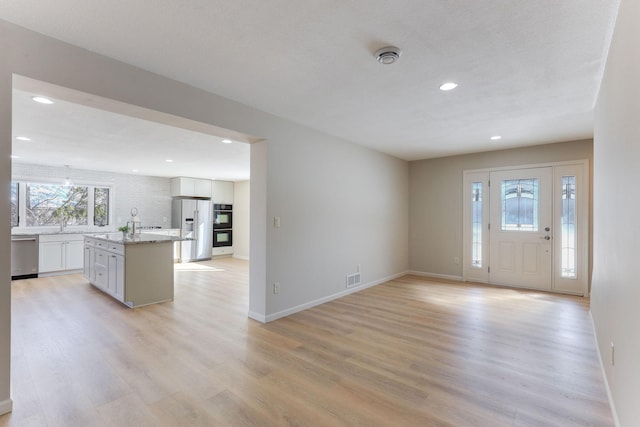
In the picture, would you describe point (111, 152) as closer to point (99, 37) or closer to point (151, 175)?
point (151, 175)

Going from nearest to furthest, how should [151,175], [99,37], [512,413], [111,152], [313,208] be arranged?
[512,413] → [99,37] → [313,208] → [111,152] → [151,175]

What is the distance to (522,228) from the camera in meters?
5.24

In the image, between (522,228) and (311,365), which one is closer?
(311,365)

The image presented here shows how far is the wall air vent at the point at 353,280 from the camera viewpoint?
4.91 meters

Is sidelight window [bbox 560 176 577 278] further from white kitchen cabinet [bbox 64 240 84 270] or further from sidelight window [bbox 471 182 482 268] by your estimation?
white kitchen cabinet [bbox 64 240 84 270]

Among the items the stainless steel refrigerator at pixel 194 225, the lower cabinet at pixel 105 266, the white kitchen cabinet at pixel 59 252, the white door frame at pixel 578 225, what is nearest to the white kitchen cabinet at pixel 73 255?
the white kitchen cabinet at pixel 59 252

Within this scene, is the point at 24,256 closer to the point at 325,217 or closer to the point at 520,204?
the point at 325,217

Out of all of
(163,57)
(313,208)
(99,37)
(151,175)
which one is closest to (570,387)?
(313,208)

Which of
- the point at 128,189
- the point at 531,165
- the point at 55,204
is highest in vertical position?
the point at 531,165

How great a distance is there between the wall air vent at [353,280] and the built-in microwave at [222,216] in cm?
537

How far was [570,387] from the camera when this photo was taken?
2.22m

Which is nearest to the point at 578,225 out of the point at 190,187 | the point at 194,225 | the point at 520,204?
the point at 520,204

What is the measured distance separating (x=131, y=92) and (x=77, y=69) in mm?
353

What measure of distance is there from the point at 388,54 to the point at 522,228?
14.7 feet
